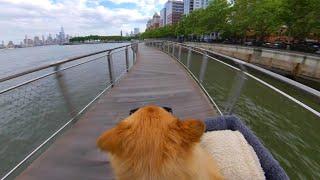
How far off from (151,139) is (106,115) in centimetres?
469

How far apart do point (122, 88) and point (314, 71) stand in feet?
74.0

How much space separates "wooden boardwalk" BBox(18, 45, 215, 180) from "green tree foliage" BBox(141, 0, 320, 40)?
1069 inches

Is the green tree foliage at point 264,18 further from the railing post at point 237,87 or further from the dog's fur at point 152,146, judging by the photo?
the dog's fur at point 152,146

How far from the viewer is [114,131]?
158cm

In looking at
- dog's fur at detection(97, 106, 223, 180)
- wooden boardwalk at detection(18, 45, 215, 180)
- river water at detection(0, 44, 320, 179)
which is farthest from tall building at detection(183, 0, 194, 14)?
dog's fur at detection(97, 106, 223, 180)

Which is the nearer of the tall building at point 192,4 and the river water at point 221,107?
the river water at point 221,107

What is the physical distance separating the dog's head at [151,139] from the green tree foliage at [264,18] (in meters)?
33.9

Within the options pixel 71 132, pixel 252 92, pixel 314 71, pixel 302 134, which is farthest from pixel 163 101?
pixel 314 71

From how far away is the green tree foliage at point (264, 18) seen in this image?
112ft

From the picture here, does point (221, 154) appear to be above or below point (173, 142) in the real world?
below

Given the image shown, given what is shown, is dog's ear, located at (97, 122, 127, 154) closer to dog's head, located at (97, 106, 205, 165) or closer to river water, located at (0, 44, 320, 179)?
dog's head, located at (97, 106, 205, 165)

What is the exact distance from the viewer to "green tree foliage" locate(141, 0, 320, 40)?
34000mm

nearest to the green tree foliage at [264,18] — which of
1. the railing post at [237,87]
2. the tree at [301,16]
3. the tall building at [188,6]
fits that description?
the tree at [301,16]

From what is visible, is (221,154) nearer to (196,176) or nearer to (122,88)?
(196,176)
